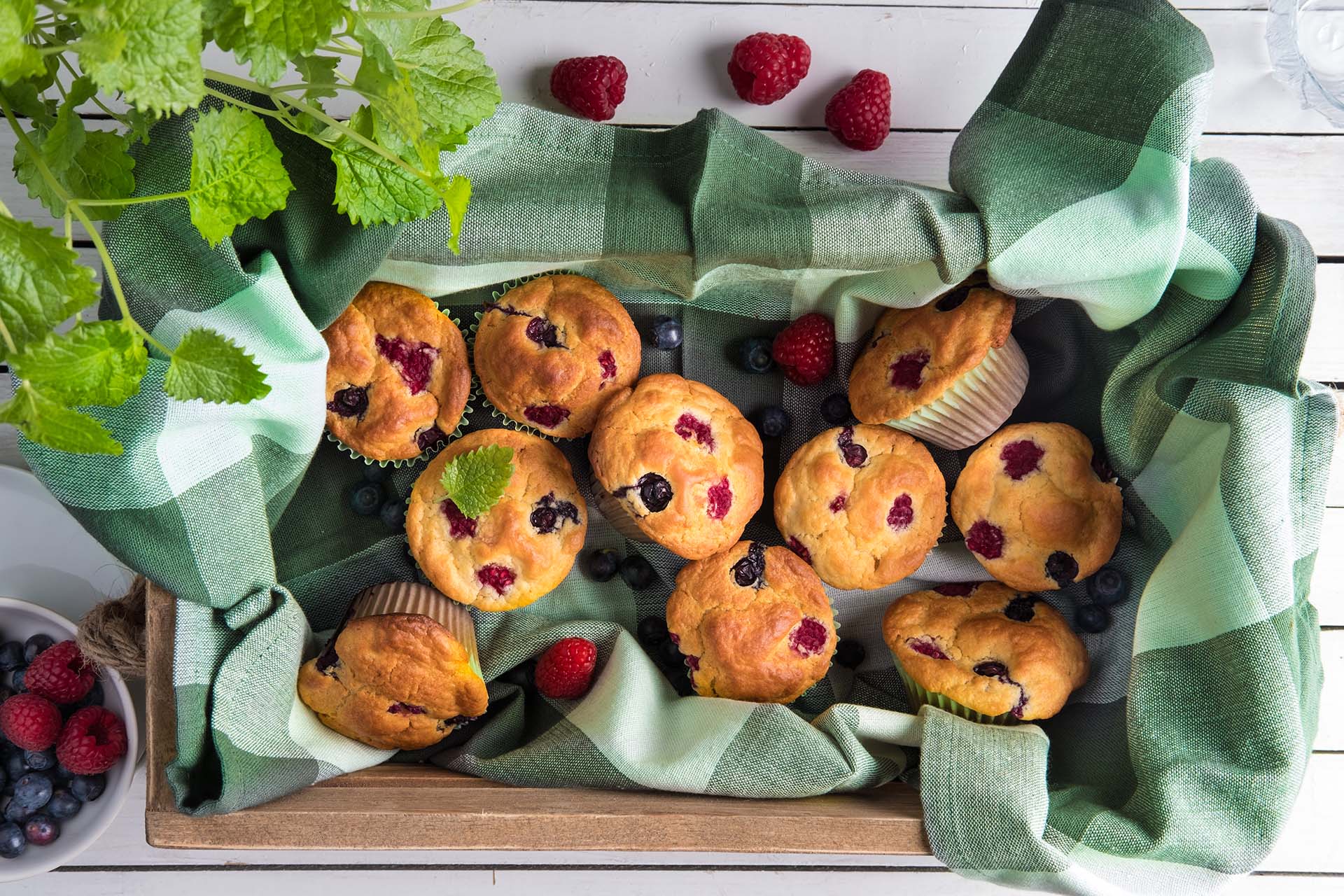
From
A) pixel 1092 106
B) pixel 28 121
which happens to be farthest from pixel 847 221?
pixel 28 121

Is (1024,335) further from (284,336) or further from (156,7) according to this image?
(156,7)

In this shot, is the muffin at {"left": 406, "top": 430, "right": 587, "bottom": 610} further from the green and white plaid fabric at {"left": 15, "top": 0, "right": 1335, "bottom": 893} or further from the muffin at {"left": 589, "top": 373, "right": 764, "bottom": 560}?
the green and white plaid fabric at {"left": 15, "top": 0, "right": 1335, "bottom": 893}

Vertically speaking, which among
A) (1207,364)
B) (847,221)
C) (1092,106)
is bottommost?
(1207,364)

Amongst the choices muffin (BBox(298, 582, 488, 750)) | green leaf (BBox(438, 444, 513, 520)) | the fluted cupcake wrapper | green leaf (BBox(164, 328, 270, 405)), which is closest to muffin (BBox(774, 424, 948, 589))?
the fluted cupcake wrapper

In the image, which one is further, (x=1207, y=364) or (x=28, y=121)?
(x=28, y=121)

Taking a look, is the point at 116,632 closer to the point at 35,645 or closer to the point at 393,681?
the point at 35,645

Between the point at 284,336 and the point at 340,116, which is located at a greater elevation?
the point at 340,116

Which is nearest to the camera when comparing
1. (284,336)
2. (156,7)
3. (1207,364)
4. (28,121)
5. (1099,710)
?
(156,7)
